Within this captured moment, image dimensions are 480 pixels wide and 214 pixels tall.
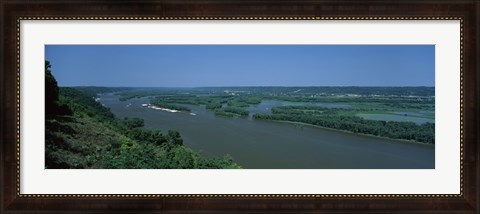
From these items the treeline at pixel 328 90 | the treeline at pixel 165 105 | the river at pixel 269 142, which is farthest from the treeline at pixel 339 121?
the treeline at pixel 165 105

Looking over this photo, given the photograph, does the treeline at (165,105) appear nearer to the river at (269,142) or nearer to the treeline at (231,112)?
the river at (269,142)

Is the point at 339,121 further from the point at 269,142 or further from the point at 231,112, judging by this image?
the point at 231,112

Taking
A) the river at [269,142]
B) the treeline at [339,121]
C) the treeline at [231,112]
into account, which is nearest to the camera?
the river at [269,142]

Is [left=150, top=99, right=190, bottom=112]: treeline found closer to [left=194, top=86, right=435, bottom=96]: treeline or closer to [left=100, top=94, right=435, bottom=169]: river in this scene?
[left=100, top=94, right=435, bottom=169]: river

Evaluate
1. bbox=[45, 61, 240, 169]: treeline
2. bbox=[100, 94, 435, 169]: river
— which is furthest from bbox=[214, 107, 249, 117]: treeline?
bbox=[45, 61, 240, 169]: treeline

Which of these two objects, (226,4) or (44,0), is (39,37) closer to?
(44,0)

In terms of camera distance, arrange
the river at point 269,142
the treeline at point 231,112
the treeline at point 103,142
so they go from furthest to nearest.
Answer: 1. the treeline at point 231,112
2. the river at point 269,142
3. the treeline at point 103,142

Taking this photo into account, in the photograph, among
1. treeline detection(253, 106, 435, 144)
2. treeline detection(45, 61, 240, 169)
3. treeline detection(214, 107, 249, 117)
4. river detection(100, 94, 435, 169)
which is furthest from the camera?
treeline detection(214, 107, 249, 117)
